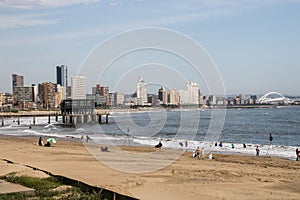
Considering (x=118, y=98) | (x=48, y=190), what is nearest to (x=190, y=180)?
(x=48, y=190)

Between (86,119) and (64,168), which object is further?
(86,119)

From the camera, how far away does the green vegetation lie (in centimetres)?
1109

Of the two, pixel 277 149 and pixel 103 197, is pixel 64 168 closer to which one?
pixel 103 197

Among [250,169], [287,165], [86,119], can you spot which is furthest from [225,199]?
[86,119]

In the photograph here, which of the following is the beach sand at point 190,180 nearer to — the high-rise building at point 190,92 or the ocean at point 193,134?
the high-rise building at point 190,92

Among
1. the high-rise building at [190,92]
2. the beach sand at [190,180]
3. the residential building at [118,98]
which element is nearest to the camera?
the beach sand at [190,180]

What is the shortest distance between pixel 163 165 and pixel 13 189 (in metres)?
11.4

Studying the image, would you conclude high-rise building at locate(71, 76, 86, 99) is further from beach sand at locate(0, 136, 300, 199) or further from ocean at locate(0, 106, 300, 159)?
ocean at locate(0, 106, 300, 159)

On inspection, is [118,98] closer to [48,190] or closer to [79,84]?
[79,84]

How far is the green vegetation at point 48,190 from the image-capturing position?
11.1 meters

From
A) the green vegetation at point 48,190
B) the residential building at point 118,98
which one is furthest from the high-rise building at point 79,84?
the green vegetation at point 48,190

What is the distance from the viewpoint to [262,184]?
1616cm

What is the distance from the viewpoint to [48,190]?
39.3 feet

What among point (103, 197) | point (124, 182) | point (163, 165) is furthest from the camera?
point (163, 165)
